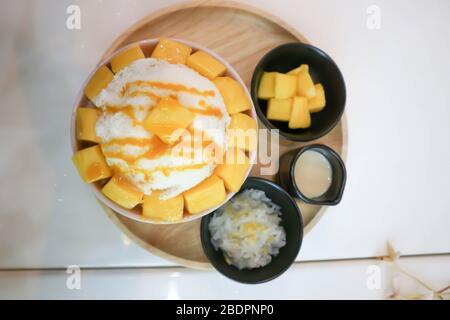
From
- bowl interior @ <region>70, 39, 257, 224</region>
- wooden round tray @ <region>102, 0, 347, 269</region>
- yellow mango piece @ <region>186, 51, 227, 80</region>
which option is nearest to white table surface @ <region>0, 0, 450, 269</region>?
wooden round tray @ <region>102, 0, 347, 269</region>

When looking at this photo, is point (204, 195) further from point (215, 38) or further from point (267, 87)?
point (215, 38)

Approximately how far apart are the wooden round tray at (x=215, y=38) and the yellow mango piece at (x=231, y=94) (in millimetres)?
153

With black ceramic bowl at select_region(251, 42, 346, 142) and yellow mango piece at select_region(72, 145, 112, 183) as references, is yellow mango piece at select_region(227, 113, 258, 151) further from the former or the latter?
yellow mango piece at select_region(72, 145, 112, 183)

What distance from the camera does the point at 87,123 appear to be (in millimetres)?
→ 864

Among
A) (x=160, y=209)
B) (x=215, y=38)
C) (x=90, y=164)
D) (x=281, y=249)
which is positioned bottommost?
(x=281, y=249)

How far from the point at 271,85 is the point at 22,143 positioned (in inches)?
30.0

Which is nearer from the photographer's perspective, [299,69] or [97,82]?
[97,82]

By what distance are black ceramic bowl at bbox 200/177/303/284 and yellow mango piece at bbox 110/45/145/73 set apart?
1.44 feet

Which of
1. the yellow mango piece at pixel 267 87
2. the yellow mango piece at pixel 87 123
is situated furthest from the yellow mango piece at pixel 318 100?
the yellow mango piece at pixel 87 123

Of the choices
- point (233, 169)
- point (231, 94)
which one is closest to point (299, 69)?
point (231, 94)

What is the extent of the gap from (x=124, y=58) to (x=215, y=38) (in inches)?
12.4

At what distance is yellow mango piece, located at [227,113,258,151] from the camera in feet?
3.01

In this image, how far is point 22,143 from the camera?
107 cm
